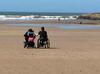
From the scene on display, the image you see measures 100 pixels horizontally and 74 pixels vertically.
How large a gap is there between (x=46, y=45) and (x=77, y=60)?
574 centimetres

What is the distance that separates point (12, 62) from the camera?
12.9m

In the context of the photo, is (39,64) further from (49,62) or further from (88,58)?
(88,58)

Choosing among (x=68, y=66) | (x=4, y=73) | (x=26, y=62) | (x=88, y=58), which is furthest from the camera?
(x=88, y=58)

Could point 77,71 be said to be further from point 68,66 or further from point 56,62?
point 56,62

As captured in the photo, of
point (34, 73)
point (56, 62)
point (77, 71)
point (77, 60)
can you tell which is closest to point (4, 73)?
point (34, 73)

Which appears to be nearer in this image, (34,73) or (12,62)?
(34,73)

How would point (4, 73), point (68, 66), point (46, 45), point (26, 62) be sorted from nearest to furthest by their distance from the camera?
A: point (4, 73) → point (68, 66) → point (26, 62) → point (46, 45)

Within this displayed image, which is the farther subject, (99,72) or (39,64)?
(39,64)

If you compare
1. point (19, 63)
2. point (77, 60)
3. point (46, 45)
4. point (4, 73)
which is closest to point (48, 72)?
point (4, 73)

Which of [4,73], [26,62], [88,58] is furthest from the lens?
[88,58]

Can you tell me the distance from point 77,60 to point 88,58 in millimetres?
786

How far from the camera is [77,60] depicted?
13750 millimetres

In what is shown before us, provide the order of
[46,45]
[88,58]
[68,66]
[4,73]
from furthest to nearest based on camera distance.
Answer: [46,45] → [88,58] → [68,66] → [4,73]

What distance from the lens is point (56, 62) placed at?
13.1 metres
